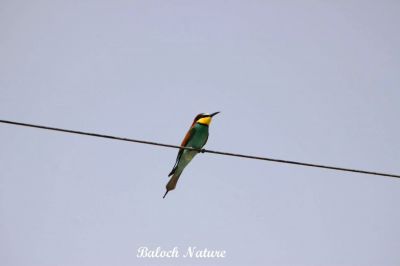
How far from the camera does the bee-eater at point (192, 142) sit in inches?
204

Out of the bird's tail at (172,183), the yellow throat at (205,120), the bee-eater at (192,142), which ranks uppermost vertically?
the yellow throat at (205,120)

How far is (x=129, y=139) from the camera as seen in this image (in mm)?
3006

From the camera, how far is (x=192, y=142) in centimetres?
546

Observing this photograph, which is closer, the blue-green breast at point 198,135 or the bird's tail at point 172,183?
the bird's tail at point 172,183

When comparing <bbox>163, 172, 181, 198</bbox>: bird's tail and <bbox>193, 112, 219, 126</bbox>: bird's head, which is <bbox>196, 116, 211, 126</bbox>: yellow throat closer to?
<bbox>193, 112, 219, 126</bbox>: bird's head

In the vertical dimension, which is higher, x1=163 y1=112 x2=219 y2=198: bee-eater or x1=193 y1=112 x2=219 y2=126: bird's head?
x1=193 y1=112 x2=219 y2=126: bird's head

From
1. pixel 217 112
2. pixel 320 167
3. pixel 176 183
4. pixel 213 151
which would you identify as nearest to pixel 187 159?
pixel 176 183

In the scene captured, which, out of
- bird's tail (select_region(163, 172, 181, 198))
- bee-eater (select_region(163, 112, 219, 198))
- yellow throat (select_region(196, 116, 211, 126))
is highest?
yellow throat (select_region(196, 116, 211, 126))

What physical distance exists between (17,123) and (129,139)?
672 millimetres

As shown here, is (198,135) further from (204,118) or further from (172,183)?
(172,183)

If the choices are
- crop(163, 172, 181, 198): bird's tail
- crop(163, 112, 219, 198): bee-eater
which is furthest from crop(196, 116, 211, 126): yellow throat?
crop(163, 172, 181, 198): bird's tail

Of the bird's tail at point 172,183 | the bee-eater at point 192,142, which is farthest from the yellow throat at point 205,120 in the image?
the bird's tail at point 172,183

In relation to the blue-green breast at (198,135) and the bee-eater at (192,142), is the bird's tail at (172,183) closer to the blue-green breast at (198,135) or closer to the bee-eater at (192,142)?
the bee-eater at (192,142)

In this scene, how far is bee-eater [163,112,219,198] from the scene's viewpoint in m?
5.19
